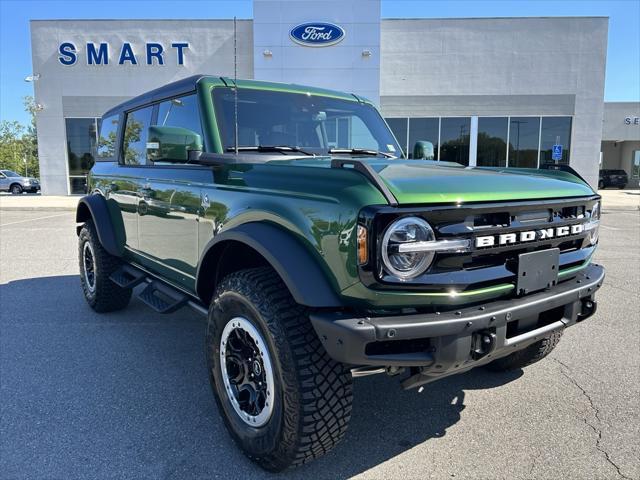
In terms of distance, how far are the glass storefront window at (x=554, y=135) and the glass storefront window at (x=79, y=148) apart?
19.9m

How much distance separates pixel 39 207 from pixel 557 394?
18.3 m

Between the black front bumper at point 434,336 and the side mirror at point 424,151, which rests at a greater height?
the side mirror at point 424,151

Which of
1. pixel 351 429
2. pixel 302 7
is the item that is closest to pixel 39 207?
pixel 302 7

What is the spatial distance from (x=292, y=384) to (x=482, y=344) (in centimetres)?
86

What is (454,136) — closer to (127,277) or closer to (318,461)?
(127,277)

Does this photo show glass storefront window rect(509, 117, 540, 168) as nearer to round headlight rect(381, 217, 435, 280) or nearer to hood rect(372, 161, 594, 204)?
hood rect(372, 161, 594, 204)

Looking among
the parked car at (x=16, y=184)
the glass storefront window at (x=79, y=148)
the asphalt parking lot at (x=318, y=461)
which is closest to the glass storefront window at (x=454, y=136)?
the glass storefront window at (x=79, y=148)

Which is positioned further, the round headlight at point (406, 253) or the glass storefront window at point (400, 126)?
the glass storefront window at point (400, 126)

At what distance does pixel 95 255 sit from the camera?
4840 millimetres

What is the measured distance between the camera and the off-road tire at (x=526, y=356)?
334 cm

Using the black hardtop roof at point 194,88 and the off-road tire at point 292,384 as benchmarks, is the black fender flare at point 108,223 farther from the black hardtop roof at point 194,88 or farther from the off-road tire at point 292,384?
the off-road tire at point 292,384

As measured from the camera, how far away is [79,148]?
22.1m

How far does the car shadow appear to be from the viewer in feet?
8.22

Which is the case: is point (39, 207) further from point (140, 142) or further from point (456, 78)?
point (456, 78)
